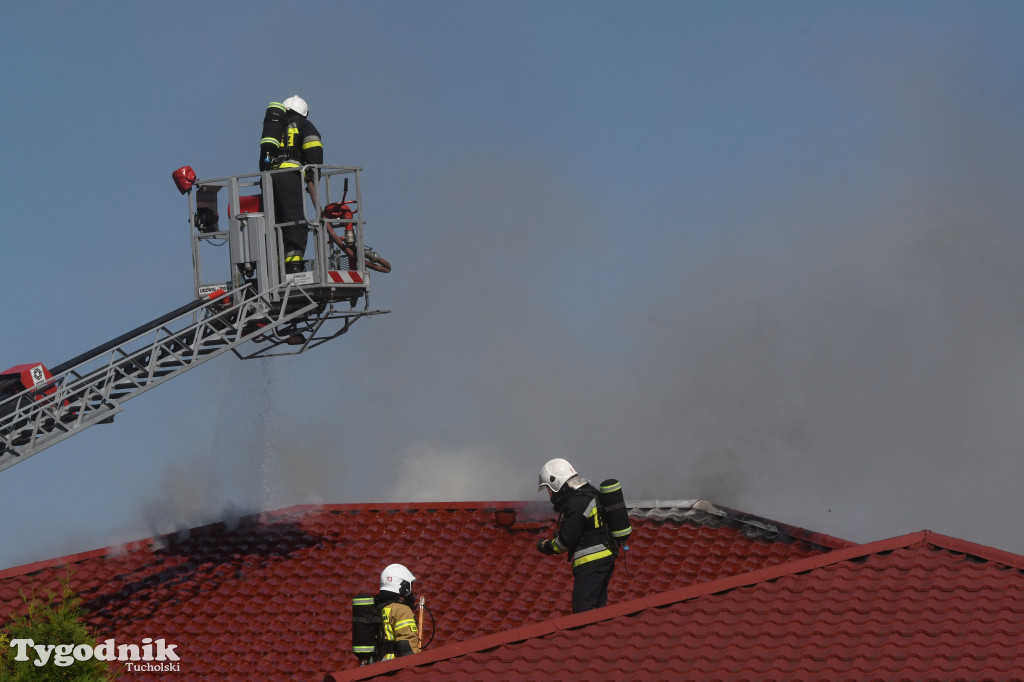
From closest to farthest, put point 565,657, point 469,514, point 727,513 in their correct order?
point 565,657 → point 727,513 → point 469,514

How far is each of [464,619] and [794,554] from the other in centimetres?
379

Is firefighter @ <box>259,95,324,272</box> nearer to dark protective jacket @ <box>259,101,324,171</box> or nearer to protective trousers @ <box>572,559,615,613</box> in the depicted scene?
dark protective jacket @ <box>259,101,324,171</box>

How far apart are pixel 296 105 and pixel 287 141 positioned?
48cm

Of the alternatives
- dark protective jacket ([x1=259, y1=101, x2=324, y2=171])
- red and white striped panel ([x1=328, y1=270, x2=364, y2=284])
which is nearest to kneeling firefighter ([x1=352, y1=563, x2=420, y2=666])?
red and white striped panel ([x1=328, y1=270, x2=364, y2=284])

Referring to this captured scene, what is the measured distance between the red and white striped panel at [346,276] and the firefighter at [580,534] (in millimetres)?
4245

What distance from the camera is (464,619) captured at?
46.6 feet

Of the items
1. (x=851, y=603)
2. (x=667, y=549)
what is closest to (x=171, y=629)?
(x=667, y=549)

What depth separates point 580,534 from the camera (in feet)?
35.4

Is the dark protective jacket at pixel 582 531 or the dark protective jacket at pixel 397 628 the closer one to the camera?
the dark protective jacket at pixel 397 628

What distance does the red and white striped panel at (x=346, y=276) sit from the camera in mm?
14102

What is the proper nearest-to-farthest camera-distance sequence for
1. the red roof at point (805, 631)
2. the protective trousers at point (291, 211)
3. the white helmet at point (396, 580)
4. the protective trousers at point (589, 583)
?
the red roof at point (805, 631) → the white helmet at point (396, 580) → the protective trousers at point (589, 583) → the protective trousers at point (291, 211)

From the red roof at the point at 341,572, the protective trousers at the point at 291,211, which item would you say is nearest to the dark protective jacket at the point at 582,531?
the red roof at the point at 341,572

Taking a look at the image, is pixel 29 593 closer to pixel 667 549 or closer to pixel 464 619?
pixel 464 619

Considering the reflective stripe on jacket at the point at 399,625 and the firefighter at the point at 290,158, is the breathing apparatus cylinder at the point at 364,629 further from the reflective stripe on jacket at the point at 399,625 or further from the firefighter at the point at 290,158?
the firefighter at the point at 290,158
